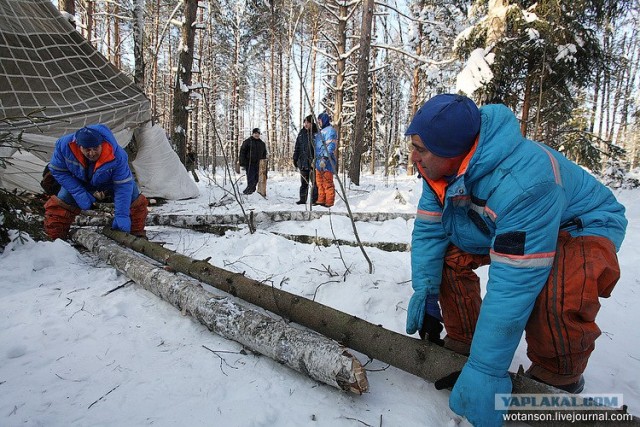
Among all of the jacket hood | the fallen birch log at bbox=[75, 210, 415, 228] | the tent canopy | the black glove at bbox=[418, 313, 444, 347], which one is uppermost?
the tent canopy

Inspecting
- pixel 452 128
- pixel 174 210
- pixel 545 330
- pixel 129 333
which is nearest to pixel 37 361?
pixel 129 333

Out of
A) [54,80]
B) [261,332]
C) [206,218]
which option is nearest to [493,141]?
[261,332]

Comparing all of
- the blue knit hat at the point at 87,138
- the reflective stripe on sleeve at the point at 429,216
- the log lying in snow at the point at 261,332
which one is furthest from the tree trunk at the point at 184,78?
the reflective stripe on sleeve at the point at 429,216

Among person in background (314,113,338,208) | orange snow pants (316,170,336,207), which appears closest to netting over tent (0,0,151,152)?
person in background (314,113,338,208)

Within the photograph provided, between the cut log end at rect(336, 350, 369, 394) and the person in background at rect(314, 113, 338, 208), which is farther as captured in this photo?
the person in background at rect(314, 113, 338, 208)

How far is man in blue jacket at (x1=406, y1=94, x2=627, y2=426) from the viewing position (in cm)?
120

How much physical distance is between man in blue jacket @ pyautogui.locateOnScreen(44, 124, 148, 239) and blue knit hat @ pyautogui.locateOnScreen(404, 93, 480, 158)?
3.14 meters

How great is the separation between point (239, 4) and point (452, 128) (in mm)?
18560

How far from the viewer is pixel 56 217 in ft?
11.9

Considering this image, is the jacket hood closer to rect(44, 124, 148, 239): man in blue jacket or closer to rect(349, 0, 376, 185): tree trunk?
rect(44, 124, 148, 239): man in blue jacket

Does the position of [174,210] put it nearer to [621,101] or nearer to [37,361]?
[37,361]

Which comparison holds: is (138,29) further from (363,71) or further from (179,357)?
(179,357)

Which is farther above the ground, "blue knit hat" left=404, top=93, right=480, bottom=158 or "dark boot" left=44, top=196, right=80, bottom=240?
"blue knit hat" left=404, top=93, right=480, bottom=158

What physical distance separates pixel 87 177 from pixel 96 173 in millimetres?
244
